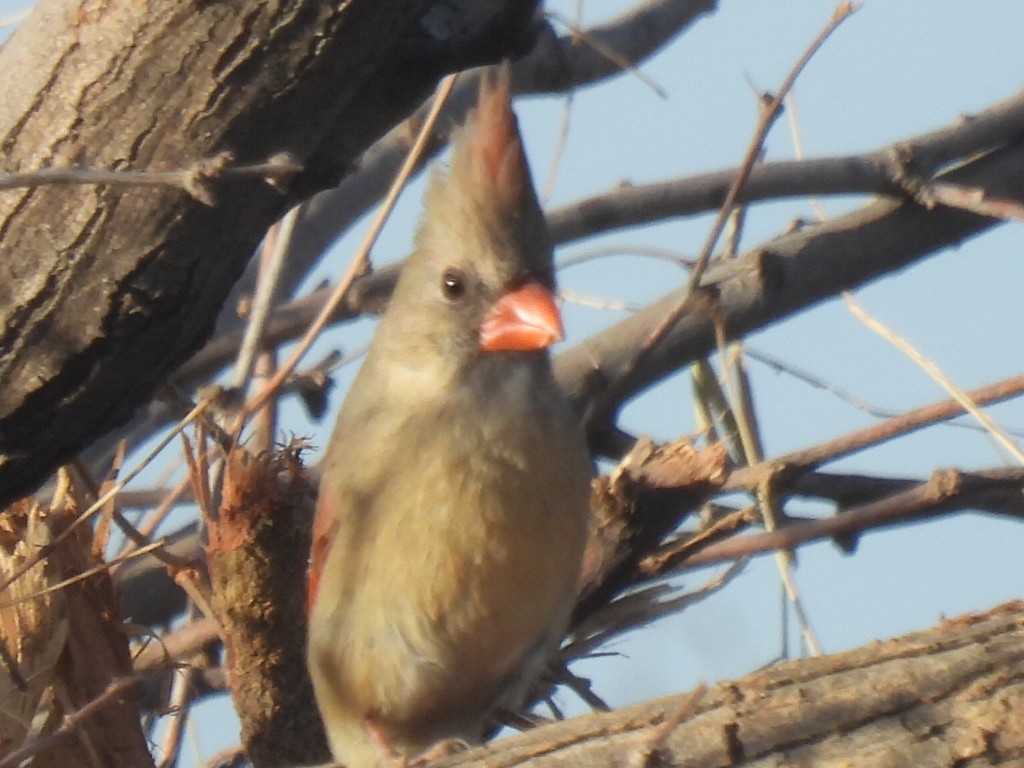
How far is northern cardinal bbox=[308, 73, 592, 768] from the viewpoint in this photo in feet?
7.86

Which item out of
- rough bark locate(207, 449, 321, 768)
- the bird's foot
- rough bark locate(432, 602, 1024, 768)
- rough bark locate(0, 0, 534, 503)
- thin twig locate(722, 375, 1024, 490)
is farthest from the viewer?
thin twig locate(722, 375, 1024, 490)

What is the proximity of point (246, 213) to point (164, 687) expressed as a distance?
122 cm

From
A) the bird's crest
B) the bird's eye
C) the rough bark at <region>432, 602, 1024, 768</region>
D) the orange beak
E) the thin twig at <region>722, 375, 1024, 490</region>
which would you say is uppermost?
the bird's crest

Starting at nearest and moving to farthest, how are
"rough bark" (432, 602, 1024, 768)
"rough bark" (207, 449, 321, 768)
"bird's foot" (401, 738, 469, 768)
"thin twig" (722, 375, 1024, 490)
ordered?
"rough bark" (432, 602, 1024, 768) → "bird's foot" (401, 738, 469, 768) → "rough bark" (207, 449, 321, 768) → "thin twig" (722, 375, 1024, 490)

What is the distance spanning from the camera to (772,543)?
2.83 meters

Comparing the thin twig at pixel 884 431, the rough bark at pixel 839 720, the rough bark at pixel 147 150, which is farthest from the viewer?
the thin twig at pixel 884 431

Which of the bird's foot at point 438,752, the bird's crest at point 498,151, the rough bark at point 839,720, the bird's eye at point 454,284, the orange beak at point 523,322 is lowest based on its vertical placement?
the rough bark at point 839,720

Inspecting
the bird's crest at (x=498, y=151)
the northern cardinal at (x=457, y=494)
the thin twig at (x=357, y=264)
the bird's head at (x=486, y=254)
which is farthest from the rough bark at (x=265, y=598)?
the bird's crest at (x=498, y=151)

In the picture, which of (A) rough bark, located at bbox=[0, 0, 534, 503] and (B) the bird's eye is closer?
(A) rough bark, located at bbox=[0, 0, 534, 503]

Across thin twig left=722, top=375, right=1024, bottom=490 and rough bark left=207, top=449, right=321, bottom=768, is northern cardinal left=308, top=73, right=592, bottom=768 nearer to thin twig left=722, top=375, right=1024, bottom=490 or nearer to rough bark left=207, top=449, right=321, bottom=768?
rough bark left=207, top=449, right=321, bottom=768

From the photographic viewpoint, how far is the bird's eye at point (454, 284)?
→ 2613 millimetres

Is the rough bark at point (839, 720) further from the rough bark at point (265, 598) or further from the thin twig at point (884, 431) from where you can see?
the thin twig at point (884, 431)

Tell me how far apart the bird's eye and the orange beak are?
0.06 metres

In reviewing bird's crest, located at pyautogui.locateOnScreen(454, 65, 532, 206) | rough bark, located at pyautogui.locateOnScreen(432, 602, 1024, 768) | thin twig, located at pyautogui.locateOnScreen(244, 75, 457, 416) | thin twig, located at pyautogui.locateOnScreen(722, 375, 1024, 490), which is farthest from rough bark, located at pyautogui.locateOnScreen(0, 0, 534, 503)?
thin twig, located at pyautogui.locateOnScreen(722, 375, 1024, 490)
